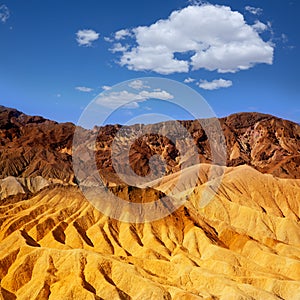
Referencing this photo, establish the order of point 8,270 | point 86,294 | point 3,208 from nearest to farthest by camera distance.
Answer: point 86,294
point 8,270
point 3,208

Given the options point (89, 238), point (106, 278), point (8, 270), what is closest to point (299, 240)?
point (89, 238)

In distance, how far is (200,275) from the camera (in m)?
87.2

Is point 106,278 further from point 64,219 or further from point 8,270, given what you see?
point 64,219

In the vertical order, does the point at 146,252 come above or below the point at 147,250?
below

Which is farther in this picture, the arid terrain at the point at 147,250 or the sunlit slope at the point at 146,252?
the arid terrain at the point at 147,250

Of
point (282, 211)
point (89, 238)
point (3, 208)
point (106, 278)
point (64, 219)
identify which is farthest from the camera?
point (282, 211)

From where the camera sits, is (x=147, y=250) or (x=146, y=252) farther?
(x=147, y=250)

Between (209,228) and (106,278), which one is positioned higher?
(209,228)

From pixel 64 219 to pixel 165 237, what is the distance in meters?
26.7

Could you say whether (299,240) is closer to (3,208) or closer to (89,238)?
(89,238)

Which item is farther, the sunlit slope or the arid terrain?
the arid terrain

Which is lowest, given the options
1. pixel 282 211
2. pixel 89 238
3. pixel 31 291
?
pixel 31 291

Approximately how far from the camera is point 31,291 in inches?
3100

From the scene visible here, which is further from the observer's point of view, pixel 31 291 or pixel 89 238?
pixel 89 238
